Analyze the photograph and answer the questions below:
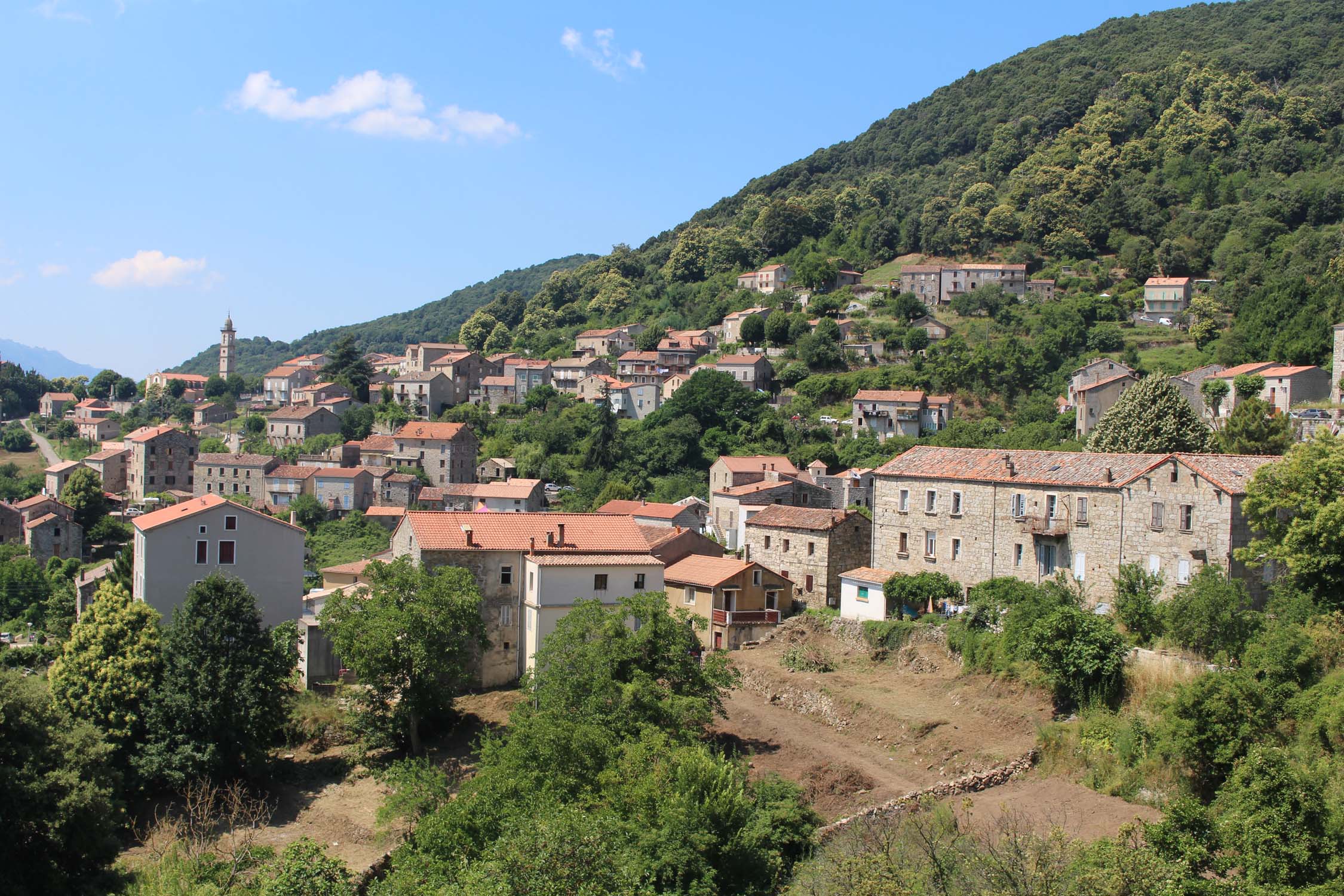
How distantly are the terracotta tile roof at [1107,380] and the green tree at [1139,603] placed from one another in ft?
131

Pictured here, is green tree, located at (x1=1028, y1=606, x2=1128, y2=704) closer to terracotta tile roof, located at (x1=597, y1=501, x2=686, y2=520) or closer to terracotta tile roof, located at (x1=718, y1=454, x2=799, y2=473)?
terracotta tile roof, located at (x1=597, y1=501, x2=686, y2=520)

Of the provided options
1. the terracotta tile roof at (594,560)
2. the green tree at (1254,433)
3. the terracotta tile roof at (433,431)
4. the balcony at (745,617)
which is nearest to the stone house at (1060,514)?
the balcony at (745,617)

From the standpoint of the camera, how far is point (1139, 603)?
28312 mm

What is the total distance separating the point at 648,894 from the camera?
18.6m

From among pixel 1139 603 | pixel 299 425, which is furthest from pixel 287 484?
pixel 1139 603

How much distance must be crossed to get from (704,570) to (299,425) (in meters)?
70.0

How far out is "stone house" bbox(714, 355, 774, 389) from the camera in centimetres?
9250

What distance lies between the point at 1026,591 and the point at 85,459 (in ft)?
285

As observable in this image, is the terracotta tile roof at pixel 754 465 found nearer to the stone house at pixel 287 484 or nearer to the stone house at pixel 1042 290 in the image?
the stone house at pixel 287 484

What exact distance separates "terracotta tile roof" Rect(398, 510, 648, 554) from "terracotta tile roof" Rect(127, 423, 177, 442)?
63970 millimetres

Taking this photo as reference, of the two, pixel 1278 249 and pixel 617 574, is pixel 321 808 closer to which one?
pixel 617 574

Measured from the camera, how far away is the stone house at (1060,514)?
95.3 feet

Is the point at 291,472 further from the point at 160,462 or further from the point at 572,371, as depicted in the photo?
the point at 572,371

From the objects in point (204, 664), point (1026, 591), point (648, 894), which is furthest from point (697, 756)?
point (204, 664)
